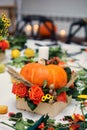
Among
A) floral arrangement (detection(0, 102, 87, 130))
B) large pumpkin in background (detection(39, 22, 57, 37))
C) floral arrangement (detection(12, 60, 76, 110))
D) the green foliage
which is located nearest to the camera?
floral arrangement (detection(0, 102, 87, 130))

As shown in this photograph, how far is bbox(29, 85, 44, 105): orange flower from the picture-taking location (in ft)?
3.48

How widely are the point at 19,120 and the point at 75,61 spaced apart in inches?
39.8

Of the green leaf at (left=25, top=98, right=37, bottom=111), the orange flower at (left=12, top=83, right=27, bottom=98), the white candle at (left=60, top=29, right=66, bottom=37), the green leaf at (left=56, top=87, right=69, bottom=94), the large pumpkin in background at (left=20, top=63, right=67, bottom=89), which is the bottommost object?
the white candle at (left=60, top=29, right=66, bottom=37)

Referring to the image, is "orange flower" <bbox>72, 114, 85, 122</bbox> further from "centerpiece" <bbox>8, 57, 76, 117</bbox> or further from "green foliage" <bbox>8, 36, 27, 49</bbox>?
"green foliage" <bbox>8, 36, 27, 49</bbox>

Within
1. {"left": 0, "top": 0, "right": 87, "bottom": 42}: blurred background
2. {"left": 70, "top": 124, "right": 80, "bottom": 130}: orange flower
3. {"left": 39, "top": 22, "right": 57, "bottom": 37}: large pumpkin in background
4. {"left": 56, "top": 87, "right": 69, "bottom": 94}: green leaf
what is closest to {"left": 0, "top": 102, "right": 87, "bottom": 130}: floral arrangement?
{"left": 70, "top": 124, "right": 80, "bottom": 130}: orange flower

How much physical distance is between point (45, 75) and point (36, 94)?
0.36 ft

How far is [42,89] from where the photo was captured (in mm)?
1115

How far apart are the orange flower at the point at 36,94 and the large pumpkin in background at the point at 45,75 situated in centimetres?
6

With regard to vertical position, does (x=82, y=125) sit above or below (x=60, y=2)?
below

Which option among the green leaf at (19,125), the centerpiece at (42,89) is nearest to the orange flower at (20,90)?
the centerpiece at (42,89)

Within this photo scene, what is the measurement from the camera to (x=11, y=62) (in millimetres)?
1860

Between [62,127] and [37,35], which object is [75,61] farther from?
[37,35]

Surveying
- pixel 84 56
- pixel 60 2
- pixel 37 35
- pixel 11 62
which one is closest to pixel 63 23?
pixel 60 2

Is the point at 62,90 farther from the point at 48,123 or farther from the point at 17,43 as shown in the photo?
the point at 17,43
